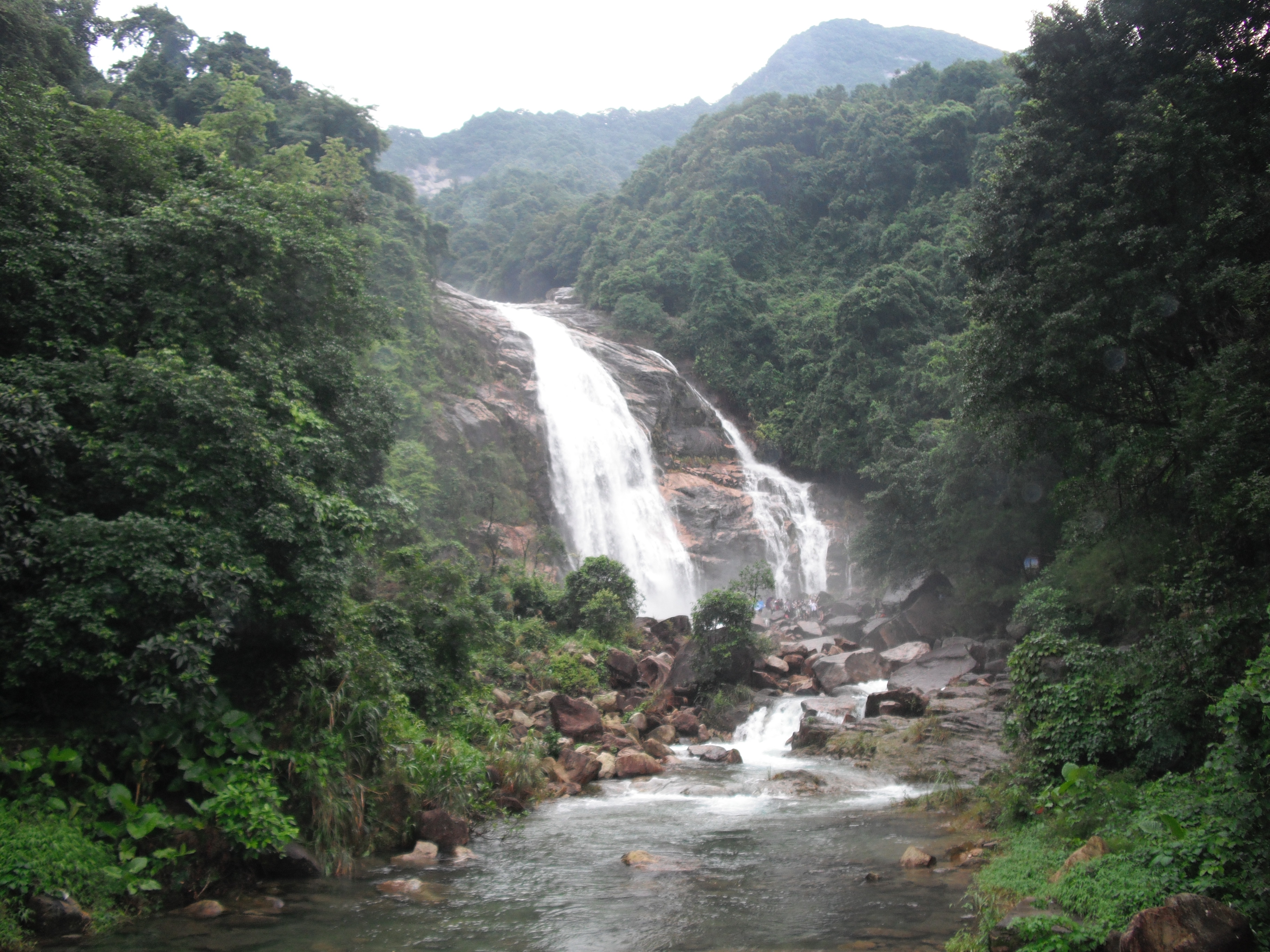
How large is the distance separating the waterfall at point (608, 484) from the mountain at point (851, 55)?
361ft

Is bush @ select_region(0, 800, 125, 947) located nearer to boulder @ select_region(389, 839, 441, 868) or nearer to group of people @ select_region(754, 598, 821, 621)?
boulder @ select_region(389, 839, 441, 868)

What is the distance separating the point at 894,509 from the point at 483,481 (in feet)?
49.3

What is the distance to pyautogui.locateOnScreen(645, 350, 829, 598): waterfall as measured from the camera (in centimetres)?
3469

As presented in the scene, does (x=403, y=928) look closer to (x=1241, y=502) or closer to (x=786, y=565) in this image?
(x=1241, y=502)

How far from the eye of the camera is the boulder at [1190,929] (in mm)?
4316

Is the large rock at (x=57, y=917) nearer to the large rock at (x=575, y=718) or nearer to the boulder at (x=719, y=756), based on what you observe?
the large rock at (x=575, y=718)

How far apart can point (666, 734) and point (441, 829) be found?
785 cm

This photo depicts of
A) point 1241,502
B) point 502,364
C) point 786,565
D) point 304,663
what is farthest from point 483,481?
point 1241,502

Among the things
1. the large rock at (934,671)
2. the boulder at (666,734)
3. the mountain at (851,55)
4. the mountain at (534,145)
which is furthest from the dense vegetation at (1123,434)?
the mountain at (851,55)

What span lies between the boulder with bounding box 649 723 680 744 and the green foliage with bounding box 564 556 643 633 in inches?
207

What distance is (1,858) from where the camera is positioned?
5895 millimetres

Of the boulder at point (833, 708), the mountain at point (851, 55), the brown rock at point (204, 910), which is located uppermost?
the mountain at point (851, 55)

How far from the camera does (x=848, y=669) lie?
20.9 meters

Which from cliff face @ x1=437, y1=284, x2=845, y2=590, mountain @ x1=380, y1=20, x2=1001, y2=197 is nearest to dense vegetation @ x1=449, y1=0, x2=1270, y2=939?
cliff face @ x1=437, y1=284, x2=845, y2=590
